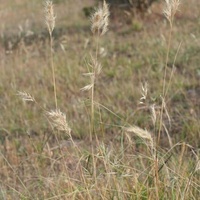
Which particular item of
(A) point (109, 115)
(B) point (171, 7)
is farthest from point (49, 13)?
(A) point (109, 115)

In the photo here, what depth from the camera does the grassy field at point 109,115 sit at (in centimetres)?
216

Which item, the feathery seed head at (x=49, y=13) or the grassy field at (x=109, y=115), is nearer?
the feathery seed head at (x=49, y=13)

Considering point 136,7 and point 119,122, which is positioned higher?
point 136,7

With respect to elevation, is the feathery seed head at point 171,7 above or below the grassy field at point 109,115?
above

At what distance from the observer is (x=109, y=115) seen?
13.9 feet

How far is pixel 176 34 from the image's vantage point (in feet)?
22.2

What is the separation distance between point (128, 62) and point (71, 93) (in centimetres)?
100

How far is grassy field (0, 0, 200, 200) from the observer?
2160mm

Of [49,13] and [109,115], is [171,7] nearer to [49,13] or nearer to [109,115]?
[49,13]

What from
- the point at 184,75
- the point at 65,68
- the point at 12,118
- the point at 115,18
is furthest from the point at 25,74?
the point at 115,18

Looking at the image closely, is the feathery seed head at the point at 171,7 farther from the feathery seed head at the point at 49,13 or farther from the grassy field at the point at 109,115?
Result: the feathery seed head at the point at 49,13

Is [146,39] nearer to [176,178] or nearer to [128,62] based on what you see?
[128,62]

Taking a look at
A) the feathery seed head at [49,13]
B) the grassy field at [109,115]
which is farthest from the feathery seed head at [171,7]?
the feathery seed head at [49,13]

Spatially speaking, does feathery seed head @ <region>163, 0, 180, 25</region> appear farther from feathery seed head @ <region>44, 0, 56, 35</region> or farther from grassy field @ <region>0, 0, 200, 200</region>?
feathery seed head @ <region>44, 0, 56, 35</region>
